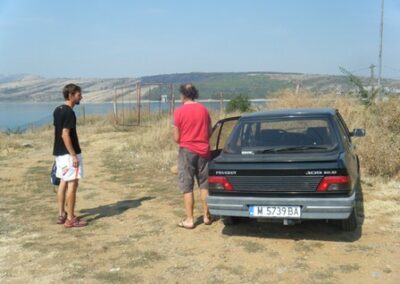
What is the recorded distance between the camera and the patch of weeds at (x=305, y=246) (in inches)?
203

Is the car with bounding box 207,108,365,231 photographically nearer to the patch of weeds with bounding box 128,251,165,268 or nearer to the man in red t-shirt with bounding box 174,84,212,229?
the man in red t-shirt with bounding box 174,84,212,229

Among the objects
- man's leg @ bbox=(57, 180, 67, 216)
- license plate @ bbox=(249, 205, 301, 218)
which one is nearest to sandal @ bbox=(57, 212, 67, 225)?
man's leg @ bbox=(57, 180, 67, 216)

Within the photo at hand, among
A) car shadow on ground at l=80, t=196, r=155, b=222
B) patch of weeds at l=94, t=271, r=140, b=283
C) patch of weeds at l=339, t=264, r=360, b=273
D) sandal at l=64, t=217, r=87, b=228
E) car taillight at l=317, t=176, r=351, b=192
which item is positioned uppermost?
car taillight at l=317, t=176, r=351, b=192

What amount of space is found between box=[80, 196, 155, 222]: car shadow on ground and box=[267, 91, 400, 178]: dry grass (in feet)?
14.0

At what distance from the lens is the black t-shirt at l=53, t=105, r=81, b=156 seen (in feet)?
19.9

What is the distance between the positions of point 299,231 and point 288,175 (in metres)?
1.08

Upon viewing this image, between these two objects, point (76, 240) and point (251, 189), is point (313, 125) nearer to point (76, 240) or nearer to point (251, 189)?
point (251, 189)

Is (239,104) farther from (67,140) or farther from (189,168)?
(67,140)

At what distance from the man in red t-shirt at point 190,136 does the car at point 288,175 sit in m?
0.35

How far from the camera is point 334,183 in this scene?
196 inches

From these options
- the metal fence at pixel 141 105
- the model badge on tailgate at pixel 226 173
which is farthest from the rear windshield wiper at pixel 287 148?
the metal fence at pixel 141 105

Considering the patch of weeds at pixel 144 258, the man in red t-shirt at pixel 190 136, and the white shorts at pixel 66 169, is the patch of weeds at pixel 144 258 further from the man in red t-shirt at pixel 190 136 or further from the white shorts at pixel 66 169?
the white shorts at pixel 66 169

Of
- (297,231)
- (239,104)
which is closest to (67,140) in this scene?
(297,231)

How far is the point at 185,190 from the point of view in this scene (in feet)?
20.0
